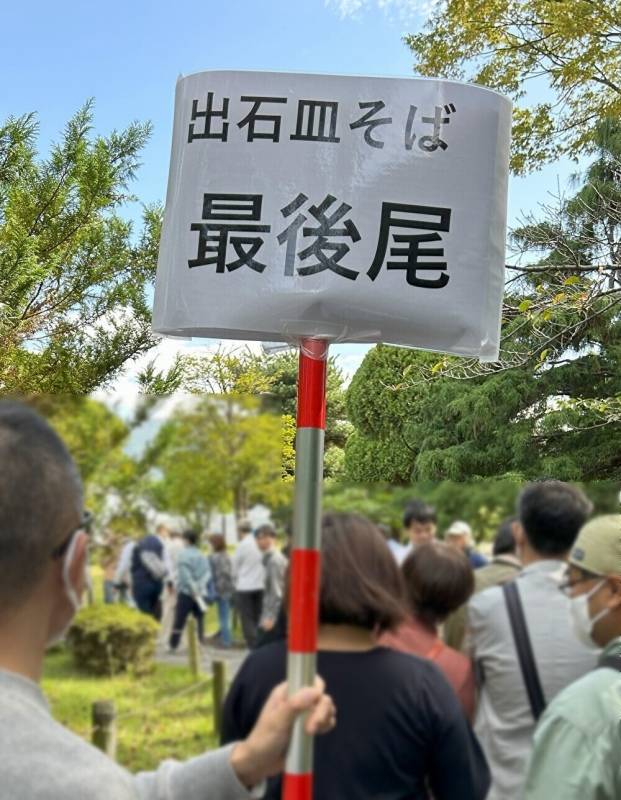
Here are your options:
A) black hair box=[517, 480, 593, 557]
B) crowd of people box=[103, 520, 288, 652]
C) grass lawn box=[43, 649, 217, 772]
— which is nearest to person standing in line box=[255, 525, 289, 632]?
crowd of people box=[103, 520, 288, 652]

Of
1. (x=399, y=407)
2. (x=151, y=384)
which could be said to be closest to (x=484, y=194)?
(x=399, y=407)

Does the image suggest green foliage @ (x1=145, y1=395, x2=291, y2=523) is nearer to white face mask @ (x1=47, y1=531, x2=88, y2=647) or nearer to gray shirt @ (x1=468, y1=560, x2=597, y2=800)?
gray shirt @ (x1=468, y1=560, x2=597, y2=800)

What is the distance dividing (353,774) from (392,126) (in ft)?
3.19

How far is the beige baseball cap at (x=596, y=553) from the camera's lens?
1307 mm

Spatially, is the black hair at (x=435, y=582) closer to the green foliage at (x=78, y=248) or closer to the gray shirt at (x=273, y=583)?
the gray shirt at (x=273, y=583)

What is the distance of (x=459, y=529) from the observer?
51.5 inches

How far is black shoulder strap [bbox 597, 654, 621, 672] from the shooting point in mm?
1266

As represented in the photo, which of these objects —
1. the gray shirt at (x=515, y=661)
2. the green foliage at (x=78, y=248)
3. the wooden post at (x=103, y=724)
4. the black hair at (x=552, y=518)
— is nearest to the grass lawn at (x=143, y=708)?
the wooden post at (x=103, y=724)

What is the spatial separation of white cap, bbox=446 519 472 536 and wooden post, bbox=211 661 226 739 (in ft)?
1.11

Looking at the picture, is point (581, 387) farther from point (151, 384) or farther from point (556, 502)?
point (556, 502)

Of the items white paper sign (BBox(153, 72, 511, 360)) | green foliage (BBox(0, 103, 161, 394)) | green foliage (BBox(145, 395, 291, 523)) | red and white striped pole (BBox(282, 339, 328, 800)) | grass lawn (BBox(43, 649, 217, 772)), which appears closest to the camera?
red and white striped pole (BBox(282, 339, 328, 800))

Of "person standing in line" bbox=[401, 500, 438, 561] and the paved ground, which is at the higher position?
"person standing in line" bbox=[401, 500, 438, 561]

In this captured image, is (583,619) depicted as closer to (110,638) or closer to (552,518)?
(552,518)

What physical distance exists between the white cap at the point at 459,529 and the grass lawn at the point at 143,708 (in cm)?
37
